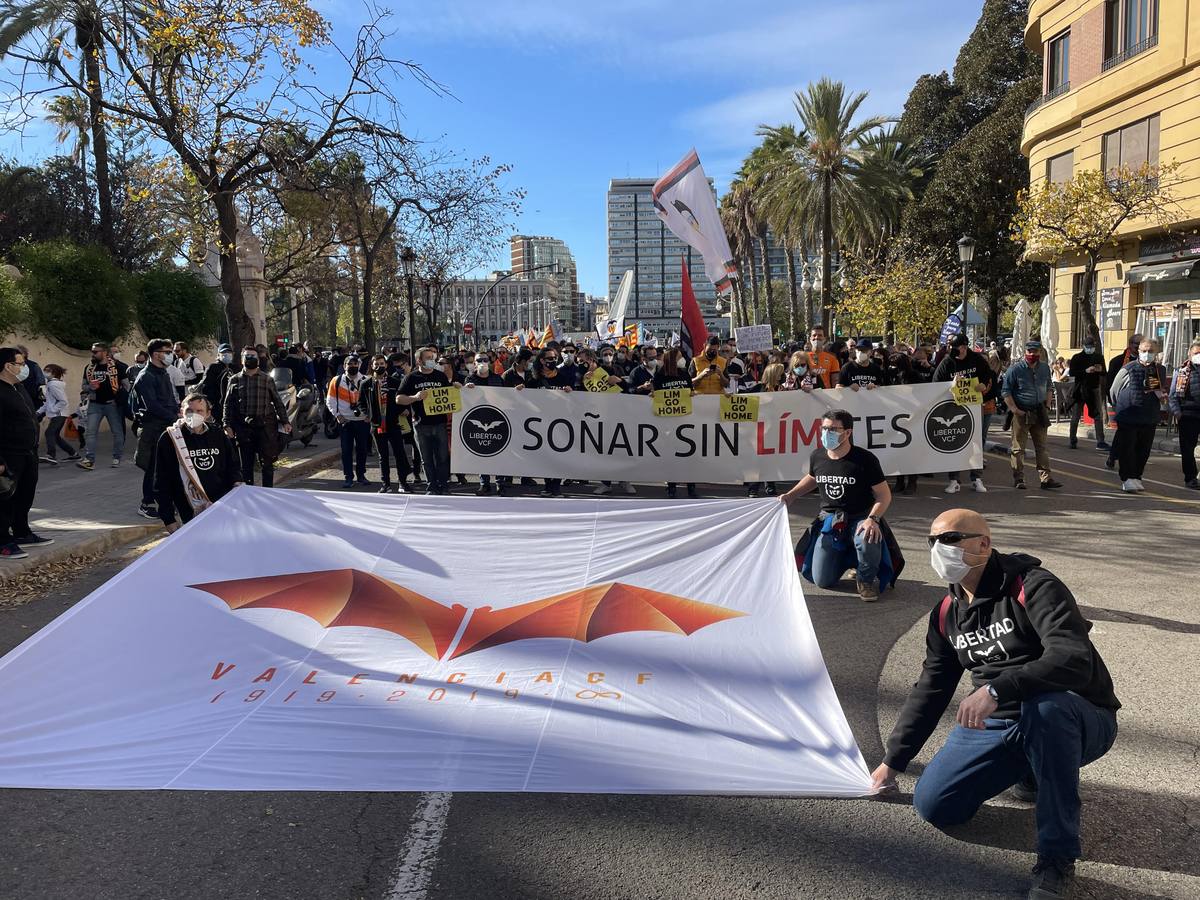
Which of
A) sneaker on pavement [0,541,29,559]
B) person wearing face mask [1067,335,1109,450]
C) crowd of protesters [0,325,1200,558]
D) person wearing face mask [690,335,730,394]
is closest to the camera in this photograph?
sneaker on pavement [0,541,29,559]

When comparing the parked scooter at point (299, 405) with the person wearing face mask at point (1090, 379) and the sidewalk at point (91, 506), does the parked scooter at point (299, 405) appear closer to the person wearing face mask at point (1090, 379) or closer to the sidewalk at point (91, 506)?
the sidewalk at point (91, 506)

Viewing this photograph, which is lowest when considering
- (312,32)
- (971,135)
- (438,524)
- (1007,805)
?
(1007,805)

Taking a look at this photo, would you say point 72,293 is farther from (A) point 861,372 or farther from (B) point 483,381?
(A) point 861,372

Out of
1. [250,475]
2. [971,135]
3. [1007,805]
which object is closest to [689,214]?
[250,475]

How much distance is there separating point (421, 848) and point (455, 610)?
1.62 m

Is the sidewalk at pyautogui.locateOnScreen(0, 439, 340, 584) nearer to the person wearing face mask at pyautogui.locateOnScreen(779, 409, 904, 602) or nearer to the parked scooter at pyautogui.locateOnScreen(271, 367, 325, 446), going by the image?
the parked scooter at pyautogui.locateOnScreen(271, 367, 325, 446)

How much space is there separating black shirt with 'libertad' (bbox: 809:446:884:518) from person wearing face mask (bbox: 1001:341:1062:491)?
5.60 metres

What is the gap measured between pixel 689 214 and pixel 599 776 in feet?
48.3

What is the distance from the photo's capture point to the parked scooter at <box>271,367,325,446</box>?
54.5 feet

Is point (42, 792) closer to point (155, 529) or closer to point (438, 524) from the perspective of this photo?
point (438, 524)

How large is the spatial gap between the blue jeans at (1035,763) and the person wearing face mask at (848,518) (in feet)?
10.8

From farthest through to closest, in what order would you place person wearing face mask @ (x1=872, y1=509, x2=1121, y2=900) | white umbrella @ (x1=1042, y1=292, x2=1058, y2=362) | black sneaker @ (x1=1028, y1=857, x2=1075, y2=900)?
white umbrella @ (x1=1042, y1=292, x2=1058, y2=362)
person wearing face mask @ (x1=872, y1=509, x2=1121, y2=900)
black sneaker @ (x1=1028, y1=857, x2=1075, y2=900)

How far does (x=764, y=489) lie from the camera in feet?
40.7

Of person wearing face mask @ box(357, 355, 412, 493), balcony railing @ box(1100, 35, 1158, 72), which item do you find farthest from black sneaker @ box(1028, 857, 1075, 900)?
balcony railing @ box(1100, 35, 1158, 72)
